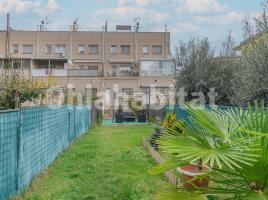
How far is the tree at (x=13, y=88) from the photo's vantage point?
37.2 feet

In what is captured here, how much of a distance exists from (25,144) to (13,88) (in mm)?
4567

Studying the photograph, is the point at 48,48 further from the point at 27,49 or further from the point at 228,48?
the point at 228,48

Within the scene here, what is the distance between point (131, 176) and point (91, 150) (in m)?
4.77

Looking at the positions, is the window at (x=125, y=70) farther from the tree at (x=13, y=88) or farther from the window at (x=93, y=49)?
the tree at (x=13, y=88)

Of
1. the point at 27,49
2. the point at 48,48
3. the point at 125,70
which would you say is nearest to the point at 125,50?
the point at 125,70

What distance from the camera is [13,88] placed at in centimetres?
1195

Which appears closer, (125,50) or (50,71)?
(50,71)

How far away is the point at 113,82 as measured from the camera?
43062 mm

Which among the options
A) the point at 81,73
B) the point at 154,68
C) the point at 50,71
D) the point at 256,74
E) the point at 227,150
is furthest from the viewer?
the point at 154,68

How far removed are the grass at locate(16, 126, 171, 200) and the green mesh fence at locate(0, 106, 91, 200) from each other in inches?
10.7

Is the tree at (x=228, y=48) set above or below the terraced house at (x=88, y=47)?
below

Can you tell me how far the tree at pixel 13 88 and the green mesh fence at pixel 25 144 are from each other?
48.4 inches

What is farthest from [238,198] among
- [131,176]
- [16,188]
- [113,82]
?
[113,82]

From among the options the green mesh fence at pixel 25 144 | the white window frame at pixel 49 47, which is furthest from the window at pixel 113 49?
the green mesh fence at pixel 25 144
